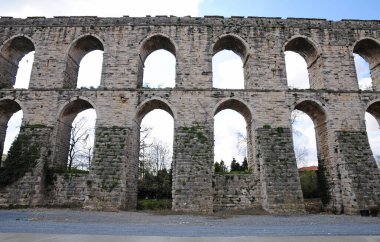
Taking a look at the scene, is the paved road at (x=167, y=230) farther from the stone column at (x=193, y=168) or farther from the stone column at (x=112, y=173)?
the stone column at (x=112, y=173)

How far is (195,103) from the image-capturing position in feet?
46.9

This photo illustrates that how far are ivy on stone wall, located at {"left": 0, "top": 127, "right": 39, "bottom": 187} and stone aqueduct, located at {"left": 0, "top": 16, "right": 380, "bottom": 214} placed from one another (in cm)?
21

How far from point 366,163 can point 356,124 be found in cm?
207

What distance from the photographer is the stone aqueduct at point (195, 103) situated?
12.8 m

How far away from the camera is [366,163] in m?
13.2

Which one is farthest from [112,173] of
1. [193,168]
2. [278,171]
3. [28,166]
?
[278,171]

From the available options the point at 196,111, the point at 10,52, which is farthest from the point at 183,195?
the point at 10,52

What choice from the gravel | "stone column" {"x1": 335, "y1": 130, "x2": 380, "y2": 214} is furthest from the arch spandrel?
"stone column" {"x1": 335, "y1": 130, "x2": 380, "y2": 214}

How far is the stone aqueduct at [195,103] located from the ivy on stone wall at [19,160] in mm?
207

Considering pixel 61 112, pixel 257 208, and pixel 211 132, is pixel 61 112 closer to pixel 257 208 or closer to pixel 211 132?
pixel 211 132

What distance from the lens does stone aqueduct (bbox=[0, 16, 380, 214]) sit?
12.8 m

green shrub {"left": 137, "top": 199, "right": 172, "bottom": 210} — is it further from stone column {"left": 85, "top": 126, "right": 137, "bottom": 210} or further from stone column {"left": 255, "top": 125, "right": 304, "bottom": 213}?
stone column {"left": 255, "top": 125, "right": 304, "bottom": 213}

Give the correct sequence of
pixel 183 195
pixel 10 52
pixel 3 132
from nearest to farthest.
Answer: pixel 183 195, pixel 3 132, pixel 10 52

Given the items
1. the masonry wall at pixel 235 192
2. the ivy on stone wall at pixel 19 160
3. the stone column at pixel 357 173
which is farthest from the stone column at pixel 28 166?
the stone column at pixel 357 173
